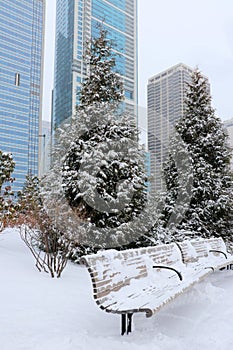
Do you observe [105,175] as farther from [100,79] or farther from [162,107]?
[162,107]

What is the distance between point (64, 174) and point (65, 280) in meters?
2.96

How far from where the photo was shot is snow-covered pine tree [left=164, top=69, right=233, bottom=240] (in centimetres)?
964

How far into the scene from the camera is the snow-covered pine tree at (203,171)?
9641 millimetres

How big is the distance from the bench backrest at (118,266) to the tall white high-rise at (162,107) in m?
6.56

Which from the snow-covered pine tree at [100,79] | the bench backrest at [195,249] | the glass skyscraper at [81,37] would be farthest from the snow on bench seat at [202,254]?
the glass skyscraper at [81,37]

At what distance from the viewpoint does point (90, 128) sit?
8195 mm

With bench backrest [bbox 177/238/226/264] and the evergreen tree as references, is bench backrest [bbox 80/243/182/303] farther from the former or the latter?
the evergreen tree

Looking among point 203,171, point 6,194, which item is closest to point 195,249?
point 203,171

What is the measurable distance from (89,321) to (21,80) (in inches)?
3891

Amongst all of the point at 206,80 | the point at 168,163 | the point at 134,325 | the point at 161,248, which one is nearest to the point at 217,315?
the point at 134,325

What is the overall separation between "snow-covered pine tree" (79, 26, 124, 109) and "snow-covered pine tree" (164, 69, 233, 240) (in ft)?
8.86

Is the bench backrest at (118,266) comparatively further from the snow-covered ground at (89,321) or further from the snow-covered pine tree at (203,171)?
the snow-covered pine tree at (203,171)

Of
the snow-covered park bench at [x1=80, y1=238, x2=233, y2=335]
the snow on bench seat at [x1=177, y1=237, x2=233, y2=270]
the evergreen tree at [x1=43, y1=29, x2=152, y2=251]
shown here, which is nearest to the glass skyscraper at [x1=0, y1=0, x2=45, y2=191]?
the evergreen tree at [x1=43, y1=29, x2=152, y2=251]

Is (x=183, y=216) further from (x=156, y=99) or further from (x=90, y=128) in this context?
(x=156, y=99)
